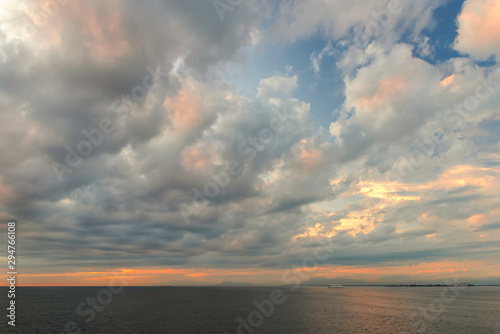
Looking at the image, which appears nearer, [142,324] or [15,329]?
[15,329]

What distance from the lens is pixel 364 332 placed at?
290 ft

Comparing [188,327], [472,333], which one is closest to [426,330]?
[472,333]

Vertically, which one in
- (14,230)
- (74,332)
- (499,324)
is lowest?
(499,324)

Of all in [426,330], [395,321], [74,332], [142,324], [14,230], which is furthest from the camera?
[395,321]

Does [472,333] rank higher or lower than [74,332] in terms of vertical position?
lower

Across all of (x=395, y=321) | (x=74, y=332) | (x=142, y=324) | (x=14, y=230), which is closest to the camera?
(x=14, y=230)

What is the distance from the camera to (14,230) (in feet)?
→ 172

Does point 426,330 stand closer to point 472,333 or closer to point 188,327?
point 472,333

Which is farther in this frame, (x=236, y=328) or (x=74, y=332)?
(x=236, y=328)

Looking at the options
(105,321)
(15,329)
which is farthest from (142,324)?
(15,329)

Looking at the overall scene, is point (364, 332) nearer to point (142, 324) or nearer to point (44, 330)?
point (142, 324)

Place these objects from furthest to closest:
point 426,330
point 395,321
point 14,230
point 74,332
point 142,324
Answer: point 395,321 < point 142,324 < point 426,330 < point 74,332 < point 14,230

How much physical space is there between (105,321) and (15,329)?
2673cm

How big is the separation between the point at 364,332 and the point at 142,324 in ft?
244
